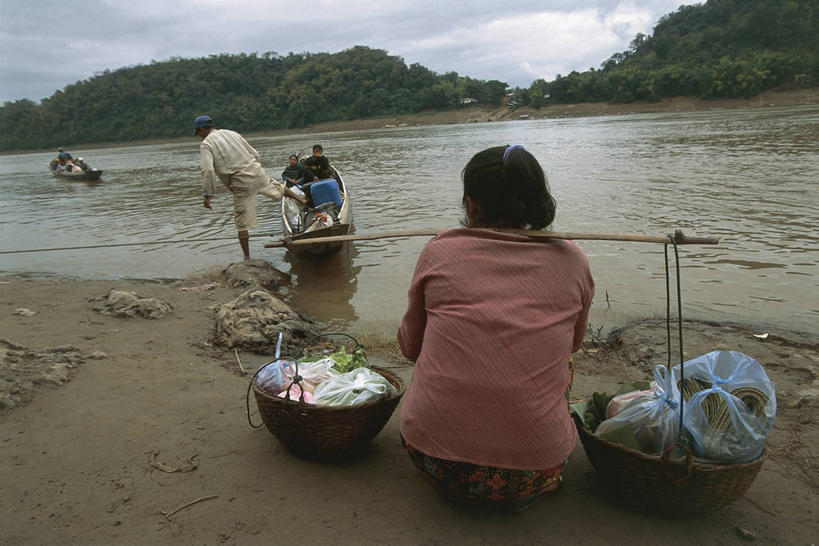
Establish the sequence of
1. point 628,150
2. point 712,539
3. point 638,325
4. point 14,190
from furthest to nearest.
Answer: point 14,190 → point 628,150 → point 638,325 → point 712,539

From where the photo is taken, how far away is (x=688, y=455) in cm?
172

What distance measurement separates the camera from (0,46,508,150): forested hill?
7081 cm

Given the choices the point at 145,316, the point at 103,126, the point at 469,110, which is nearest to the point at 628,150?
the point at 145,316

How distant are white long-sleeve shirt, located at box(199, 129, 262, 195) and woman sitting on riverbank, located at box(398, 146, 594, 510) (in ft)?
17.7

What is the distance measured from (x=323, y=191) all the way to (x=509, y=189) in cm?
618

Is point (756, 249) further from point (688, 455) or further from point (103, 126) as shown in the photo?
point (103, 126)

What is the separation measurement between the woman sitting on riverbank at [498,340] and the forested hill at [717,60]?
56957 millimetres

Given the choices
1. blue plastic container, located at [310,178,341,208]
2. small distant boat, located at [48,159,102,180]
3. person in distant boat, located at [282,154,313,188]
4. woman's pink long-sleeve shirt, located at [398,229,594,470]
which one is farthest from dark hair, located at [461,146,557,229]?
small distant boat, located at [48,159,102,180]

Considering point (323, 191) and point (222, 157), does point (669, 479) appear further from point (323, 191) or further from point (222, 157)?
point (323, 191)

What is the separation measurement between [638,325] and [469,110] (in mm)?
71884

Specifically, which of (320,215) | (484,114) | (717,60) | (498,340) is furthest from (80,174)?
(717,60)

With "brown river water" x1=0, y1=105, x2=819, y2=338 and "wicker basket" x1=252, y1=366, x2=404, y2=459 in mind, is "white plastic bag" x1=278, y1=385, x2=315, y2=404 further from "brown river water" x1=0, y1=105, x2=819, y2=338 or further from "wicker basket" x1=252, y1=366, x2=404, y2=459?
"brown river water" x1=0, y1=105, x2=819, y2=338

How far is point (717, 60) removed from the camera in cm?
5962

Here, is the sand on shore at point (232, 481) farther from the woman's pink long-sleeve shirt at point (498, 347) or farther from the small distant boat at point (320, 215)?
the small distant boat at point (320, 215)
